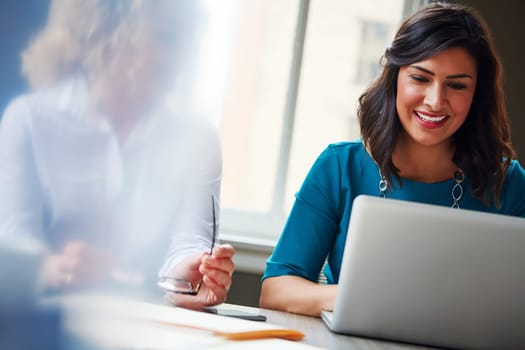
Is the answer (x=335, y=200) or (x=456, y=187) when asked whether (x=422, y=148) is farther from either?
(x=335, y=200)

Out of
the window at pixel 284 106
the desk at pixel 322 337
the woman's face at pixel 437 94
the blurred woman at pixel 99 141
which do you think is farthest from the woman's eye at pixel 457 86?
the blurred woman at pixel 99 141

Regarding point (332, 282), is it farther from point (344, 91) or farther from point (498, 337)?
point (344, 91)

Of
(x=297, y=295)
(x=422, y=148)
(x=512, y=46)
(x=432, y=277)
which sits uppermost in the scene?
(x=512, y=46)

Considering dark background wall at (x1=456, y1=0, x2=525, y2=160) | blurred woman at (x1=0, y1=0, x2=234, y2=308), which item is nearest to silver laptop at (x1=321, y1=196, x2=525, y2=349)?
blurred woman at (x1=0, y1=0, x2=234, y2=308)

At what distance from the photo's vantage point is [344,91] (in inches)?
117

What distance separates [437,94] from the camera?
1749 millimetres

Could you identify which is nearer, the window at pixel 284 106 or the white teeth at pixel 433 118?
the white teeth at pixel 433 118

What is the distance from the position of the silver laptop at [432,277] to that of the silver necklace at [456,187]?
632 mm

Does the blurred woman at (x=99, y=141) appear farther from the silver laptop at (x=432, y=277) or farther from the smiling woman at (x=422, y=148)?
the smiling woman at (x=422, y=148)

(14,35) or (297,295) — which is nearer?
(14,35)

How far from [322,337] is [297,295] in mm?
362

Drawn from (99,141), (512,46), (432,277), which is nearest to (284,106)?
(512,46)

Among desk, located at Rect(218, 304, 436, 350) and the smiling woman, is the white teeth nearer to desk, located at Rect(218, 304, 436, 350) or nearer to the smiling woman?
the smiling woman

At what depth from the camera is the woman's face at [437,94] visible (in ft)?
5.72
